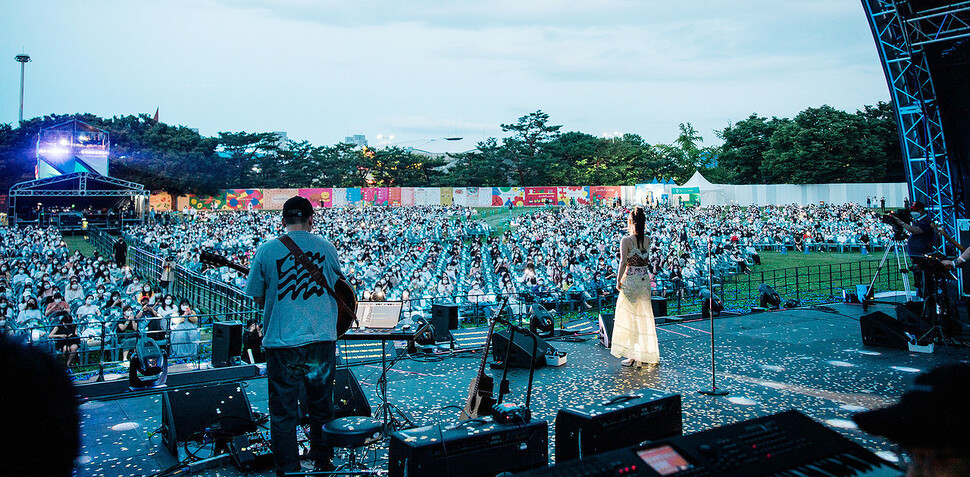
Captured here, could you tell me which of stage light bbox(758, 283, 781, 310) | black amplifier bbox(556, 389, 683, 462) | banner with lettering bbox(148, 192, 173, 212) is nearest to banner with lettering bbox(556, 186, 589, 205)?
banner with lettering bbox(148, 192, 173, 212)

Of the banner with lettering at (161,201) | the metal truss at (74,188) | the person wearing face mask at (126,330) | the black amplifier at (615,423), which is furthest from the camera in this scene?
the banner with lettering at (161,201)

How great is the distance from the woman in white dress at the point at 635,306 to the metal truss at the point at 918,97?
19.9ft

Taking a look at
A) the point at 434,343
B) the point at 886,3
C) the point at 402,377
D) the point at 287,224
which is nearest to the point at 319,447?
the point at 287,224

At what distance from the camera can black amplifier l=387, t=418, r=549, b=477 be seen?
98.9 inches

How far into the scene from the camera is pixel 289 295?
3.23 metres

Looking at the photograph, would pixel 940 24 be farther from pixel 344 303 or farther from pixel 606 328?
pixel 344 303

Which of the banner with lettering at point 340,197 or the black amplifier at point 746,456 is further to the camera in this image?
the banner with lettering at point 340,197

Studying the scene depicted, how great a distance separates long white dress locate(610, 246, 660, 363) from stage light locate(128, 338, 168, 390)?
4.24 meters

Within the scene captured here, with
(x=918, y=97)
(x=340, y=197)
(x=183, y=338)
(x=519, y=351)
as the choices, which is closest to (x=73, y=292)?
(x=183, y=338)

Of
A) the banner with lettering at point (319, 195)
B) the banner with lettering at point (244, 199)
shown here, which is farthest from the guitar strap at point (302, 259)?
the banner with lettering at point (244, 199)

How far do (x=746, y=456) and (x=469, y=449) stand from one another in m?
1.15

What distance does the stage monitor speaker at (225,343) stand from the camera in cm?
583

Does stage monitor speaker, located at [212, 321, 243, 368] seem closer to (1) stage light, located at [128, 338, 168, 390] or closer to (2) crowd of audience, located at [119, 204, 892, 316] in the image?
(1) stage light, located at [128, 338, 168, 390]

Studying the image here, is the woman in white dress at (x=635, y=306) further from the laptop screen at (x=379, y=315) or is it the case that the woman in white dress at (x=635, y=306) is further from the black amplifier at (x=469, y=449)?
the black amplifier at (x=469, y=449)
